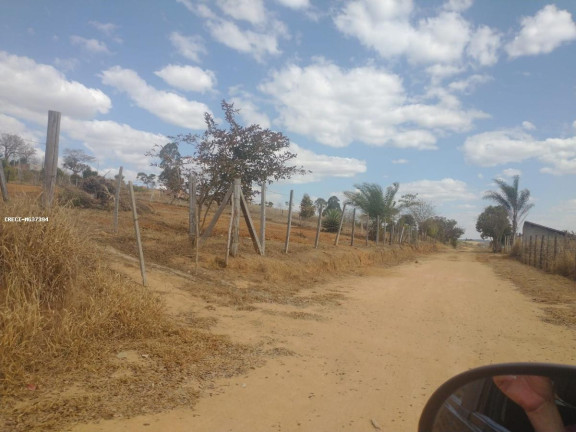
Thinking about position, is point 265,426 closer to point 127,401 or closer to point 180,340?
point 127,401

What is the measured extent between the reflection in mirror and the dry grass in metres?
2.68

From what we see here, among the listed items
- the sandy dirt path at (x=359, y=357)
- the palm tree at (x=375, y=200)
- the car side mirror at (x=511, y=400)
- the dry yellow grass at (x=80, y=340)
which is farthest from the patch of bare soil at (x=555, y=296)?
the palm tree at (x=375, y=200)

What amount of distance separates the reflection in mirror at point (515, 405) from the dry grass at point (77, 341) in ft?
8.78

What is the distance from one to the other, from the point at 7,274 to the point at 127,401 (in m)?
2.21

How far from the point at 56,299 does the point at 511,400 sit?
194 inches

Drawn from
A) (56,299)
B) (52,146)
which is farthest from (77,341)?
(52,146)

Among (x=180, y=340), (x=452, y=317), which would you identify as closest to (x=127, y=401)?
(x=180, y=340)

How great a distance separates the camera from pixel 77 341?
4.25 m

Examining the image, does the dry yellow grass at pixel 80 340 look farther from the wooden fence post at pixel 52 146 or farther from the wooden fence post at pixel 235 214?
the wooden fence post at pixel 235 214

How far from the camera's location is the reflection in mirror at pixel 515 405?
4.32 ft

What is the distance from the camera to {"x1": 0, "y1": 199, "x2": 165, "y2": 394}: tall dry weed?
12.9 feet

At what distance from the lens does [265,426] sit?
3314 millimetres

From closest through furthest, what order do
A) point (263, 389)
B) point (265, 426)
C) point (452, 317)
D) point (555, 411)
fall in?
1. point (555, 411)
2. point (265, 426)
3. point (263, 389)
4. point (452, 317)

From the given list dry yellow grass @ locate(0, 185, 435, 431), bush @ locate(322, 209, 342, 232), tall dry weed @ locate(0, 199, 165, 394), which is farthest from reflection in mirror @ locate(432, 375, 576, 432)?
bush @ locate(322, 209, 342, 232)
